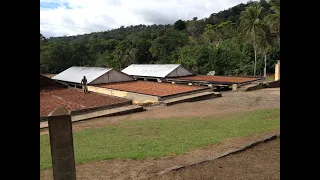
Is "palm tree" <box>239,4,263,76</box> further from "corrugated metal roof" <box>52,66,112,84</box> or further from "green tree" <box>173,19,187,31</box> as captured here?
"green tree" <box>173,19,187,31</box>

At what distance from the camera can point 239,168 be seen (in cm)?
643

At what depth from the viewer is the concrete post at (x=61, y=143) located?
436cm

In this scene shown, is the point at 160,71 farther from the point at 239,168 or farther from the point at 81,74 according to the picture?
the point at 239,168

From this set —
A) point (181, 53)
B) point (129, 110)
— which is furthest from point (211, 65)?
point (129, 110)

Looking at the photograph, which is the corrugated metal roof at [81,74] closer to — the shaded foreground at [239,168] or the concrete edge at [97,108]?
the concrete edge at [97,108]

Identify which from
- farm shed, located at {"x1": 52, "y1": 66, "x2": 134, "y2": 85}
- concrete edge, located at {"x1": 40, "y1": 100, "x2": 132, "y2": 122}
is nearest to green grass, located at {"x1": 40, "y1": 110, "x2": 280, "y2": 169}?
concrete edge, located at {"x1": 40, "y1": 100, "x2": 132, "y2": 122}

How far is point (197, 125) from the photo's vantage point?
12.2 m

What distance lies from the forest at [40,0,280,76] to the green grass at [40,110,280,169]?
933 inches

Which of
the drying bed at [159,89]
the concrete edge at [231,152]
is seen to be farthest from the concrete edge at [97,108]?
the concrete edge at [231,152]

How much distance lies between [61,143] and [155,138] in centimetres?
572

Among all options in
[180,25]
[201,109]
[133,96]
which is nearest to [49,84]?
[133,96]
